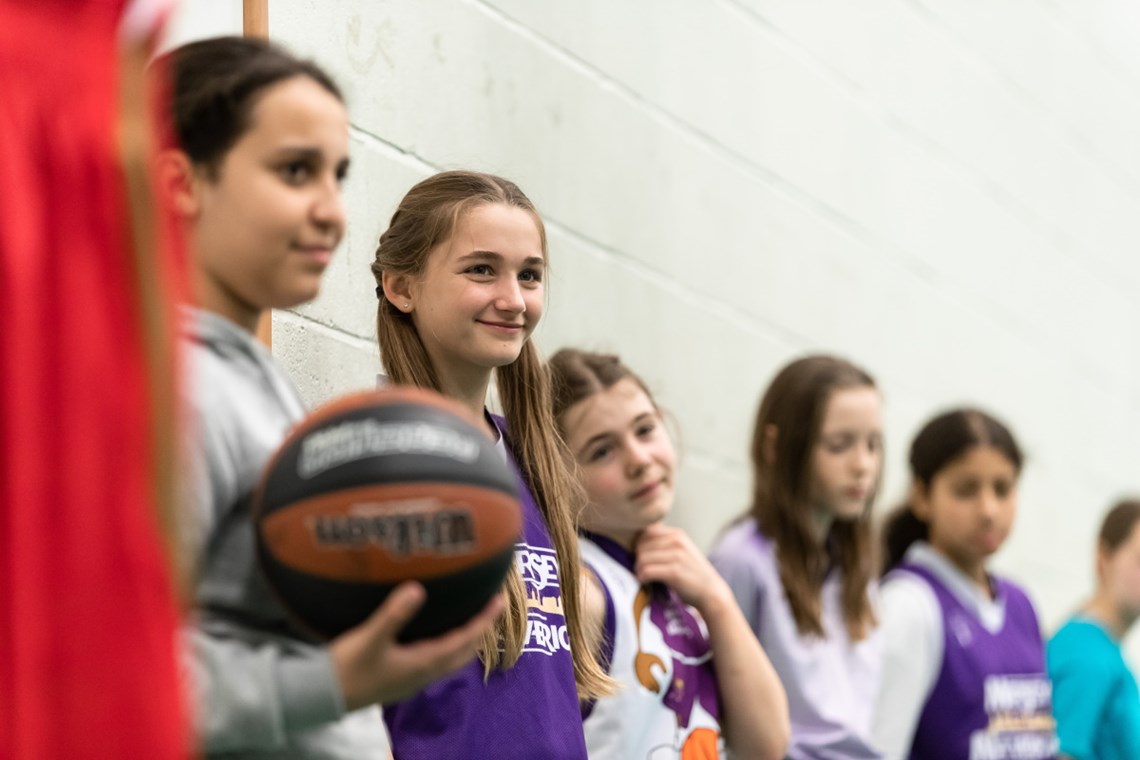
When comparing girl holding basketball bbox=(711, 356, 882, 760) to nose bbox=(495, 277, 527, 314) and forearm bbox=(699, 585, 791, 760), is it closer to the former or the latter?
forearm bbox=(699, 585, 791, 760)

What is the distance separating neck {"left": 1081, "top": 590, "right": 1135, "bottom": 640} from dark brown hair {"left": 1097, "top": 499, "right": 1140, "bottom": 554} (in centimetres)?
19

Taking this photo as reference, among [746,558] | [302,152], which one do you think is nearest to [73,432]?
[302,152]

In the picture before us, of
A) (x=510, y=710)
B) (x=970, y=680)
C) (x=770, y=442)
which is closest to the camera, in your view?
(x=510, y=710)

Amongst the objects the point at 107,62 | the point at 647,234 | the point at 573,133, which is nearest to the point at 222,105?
the point at 107,62

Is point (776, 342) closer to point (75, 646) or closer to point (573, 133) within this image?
point (573, 133)

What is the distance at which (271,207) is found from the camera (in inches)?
71.0

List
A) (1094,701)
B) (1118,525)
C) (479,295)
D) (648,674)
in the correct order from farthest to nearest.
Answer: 1. (1118,525)
2. (1094,701)
3. (648,674)
4. (479,295)

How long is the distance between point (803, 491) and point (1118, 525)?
1.52 m

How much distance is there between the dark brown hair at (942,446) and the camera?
4121 mm

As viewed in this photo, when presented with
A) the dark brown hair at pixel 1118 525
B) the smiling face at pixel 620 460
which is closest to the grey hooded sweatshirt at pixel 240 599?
the smiling face at pixel 620 460

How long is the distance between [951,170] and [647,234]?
7.03 ft

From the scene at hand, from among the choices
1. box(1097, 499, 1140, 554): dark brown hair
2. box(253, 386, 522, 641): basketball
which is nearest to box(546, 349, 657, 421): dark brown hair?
box(253, 386, 522, 641): basketball

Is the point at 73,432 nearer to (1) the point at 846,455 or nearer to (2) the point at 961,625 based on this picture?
(1) the point at 846,455

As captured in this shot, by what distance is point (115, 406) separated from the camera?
1587 mm
